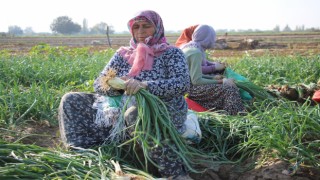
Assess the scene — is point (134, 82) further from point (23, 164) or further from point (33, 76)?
point (33, 76)

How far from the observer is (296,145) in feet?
7.77

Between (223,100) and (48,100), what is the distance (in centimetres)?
166

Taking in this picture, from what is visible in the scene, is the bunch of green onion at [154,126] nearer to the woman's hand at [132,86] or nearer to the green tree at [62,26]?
the woman's hand at [132,86]

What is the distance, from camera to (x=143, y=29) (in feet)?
8.82

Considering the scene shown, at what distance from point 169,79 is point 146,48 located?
297mm

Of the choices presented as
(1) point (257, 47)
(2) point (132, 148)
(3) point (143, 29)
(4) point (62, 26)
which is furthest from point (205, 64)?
(4) point (62, 26)

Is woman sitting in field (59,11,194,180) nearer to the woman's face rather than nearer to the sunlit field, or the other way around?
the woman's face

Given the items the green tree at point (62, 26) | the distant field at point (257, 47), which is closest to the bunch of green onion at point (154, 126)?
the distant field at point (257, 47)

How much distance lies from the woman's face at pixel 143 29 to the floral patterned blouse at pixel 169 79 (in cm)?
17

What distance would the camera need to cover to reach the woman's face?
8.77 ft

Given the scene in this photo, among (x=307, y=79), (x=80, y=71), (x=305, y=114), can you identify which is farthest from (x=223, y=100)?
(x=80, y=71)

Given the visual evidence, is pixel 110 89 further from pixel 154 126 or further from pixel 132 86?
pixel 154 126

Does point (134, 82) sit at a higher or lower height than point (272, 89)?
higher

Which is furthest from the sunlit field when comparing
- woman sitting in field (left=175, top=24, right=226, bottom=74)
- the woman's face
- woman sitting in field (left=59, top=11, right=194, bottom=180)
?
the woman's face
